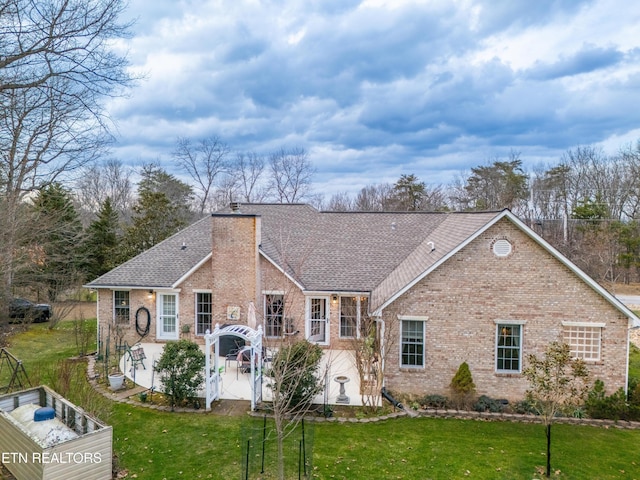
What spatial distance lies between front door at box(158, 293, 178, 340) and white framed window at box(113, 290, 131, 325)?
155cm

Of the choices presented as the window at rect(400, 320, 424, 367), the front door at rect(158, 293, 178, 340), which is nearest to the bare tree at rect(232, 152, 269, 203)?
the front door at rect(158, 293, 178, 340)

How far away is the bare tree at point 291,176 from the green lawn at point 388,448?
36.8 meters

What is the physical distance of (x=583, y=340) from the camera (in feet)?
A: 37.8

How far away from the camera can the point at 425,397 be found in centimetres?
1162

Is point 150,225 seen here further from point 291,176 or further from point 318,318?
point 291,176

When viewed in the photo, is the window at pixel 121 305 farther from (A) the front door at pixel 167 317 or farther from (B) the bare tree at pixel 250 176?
(B) the bare tree at pixel 250 176

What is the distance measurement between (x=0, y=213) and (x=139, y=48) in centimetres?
890

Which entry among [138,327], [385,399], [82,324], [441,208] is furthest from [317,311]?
[441,208]

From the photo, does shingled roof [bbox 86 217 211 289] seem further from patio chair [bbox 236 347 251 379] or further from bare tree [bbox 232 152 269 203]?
bare tree [bbox 232 152 269 203]

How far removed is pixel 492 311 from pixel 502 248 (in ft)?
6.61

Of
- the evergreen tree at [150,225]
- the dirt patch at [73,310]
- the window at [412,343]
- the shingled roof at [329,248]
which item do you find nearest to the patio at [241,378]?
the window at [412,343]

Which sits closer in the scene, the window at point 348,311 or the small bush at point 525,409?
the small bush at point 525,409

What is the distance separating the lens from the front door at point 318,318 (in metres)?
16.5

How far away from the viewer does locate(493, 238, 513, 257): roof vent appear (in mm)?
11672
